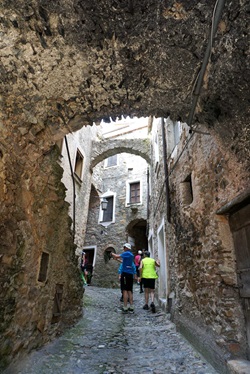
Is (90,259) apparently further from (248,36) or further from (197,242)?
(248,36)

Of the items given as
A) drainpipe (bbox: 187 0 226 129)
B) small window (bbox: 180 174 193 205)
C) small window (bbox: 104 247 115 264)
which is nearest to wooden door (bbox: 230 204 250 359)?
drainpipe (bbox: 187 0 226 129)

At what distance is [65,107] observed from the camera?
2.48m

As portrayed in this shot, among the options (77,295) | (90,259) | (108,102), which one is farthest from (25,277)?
(90,259)

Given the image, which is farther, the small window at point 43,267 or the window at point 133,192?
the window at point 133,192

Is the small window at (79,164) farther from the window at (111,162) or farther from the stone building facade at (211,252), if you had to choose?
the window at (111,162)

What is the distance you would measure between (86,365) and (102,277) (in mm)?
10442

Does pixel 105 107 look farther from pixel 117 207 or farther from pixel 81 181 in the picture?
pixel 117 207

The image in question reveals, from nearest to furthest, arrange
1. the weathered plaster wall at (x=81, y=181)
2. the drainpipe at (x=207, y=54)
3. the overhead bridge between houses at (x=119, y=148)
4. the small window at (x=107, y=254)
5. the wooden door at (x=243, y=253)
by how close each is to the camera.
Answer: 1. the drainpipe at (x=207, y=54)
2. the wooden door at (x=243, y=253)
3. the weathered plaster wall at (x=81, y=181)
4. the overhead bridge between houses at (x=119, y=148)
5. the small window at (x=107, y=254)

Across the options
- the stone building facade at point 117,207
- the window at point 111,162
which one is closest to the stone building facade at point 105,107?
the stone building facade at point 117,207

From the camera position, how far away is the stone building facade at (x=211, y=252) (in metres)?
2.32

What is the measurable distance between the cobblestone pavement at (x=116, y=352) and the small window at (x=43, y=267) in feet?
2.47

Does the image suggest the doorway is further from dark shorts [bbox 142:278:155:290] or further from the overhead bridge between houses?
the overhead bridge between houses

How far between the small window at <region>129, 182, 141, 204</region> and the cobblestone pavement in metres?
9.72

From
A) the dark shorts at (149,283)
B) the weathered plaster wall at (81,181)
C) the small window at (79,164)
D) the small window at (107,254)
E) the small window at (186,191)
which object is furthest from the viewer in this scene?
the small window at (107,254)
